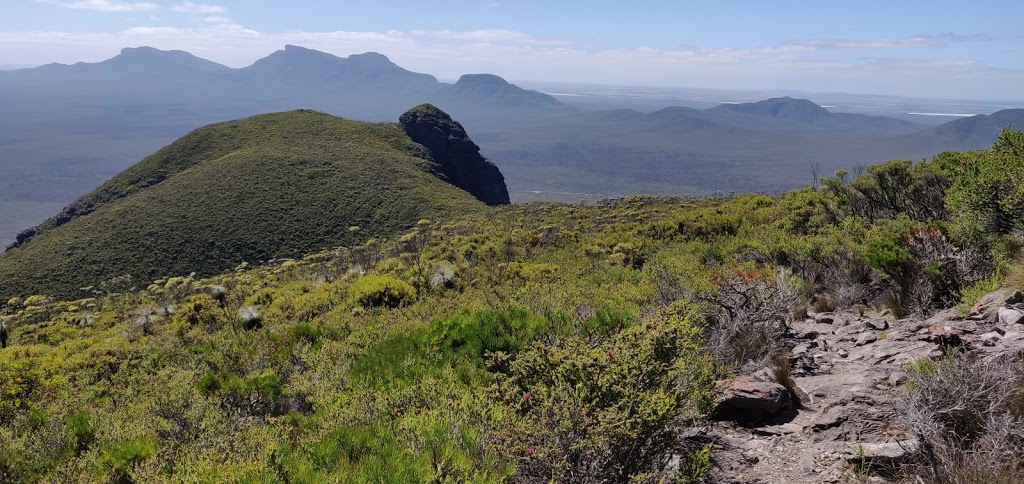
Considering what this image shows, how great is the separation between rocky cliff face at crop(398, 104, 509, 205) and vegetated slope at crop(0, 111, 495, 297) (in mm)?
16006

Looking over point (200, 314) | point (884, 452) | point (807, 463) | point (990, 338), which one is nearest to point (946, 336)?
point (990, 338)

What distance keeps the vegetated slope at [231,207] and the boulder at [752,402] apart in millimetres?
57329

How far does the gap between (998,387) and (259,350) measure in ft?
40.5

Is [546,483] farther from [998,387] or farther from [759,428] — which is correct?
[998,387]

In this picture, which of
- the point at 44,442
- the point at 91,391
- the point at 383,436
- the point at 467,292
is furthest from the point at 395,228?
the point at 383,436

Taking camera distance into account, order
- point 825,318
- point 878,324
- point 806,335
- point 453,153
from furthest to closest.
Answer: point 453,153
point 825,318
point 806,335
point 878,324

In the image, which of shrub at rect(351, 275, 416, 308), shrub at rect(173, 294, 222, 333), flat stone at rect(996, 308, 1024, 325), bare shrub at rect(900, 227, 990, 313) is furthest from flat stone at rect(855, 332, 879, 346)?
shrub at rect(173, 294, 222, 333)

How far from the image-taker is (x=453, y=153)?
114 m

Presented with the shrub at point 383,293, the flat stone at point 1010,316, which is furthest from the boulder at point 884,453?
the shrub at point 383,293

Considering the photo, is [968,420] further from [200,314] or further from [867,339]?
[200,314]

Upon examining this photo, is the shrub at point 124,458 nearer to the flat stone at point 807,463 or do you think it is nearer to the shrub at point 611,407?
the shrub at point 611,407

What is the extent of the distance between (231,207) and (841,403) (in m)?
69.1

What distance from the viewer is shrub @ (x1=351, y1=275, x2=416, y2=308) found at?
20047 mm

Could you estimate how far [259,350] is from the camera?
38.3ft
